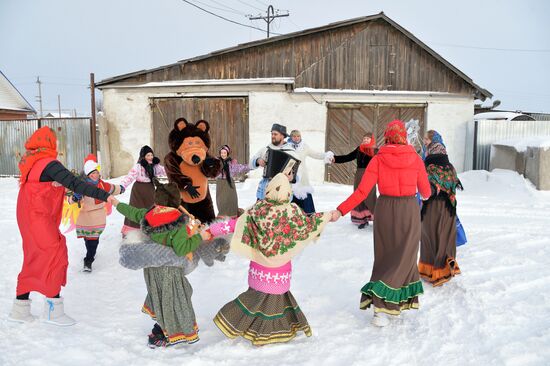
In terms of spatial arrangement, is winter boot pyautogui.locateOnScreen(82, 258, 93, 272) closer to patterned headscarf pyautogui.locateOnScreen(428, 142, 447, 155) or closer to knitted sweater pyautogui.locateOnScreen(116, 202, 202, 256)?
knitted sweater pyautogui.locateOnScreen(116, 202, 202, 256)

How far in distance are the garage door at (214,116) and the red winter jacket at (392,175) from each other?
8786 millimetres

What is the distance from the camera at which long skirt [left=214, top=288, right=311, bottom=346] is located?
3.47 metres

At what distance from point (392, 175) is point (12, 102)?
84.4ft

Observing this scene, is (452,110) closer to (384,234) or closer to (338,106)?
(338,106)

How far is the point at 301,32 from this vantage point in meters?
12.4

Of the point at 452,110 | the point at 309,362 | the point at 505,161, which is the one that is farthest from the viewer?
the point at 452,110

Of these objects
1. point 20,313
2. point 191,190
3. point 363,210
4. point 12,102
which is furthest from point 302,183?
point 12,102

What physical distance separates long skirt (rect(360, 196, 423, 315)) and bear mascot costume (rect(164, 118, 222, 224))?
78.2 inches

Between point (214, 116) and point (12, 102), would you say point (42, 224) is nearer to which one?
point (214, 116)

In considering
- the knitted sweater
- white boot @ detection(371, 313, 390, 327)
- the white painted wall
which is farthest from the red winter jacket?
the white painted wall

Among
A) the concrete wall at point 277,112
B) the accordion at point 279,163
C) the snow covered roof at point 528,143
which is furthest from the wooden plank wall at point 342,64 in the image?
the accordion at point 279,163

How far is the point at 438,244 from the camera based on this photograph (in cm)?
492

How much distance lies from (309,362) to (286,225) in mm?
1072

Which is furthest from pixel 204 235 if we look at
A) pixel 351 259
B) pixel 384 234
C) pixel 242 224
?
pixel 351 259
